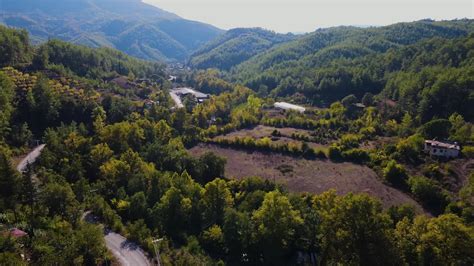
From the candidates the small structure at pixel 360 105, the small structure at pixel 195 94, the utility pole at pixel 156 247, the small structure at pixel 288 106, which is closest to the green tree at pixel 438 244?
the utility pole at pixel 156 247

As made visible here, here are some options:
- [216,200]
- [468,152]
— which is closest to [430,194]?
[468,152]

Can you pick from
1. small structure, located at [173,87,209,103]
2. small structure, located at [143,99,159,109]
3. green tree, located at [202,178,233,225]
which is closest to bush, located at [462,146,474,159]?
green tree, located at [202,178,233,225]

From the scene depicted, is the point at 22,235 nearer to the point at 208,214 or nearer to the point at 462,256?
the point at 208,214

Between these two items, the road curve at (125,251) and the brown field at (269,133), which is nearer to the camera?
the road curve at (125,251)

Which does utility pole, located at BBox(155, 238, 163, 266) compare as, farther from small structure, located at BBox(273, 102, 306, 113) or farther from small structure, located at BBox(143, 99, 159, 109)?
small structure, located at BBox(273, 102, 306, 113)

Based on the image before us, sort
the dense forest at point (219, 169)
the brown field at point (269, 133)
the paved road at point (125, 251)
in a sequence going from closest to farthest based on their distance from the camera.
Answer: the dense forest at point (219, 169), the paved road at point (125, 251), the brown field at point (269, 133)

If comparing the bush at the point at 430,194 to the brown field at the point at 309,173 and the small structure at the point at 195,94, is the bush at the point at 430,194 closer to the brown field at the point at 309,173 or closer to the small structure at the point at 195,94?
the brown field at the point at 309,173

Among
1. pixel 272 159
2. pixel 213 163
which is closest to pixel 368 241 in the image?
pixel 213 163
